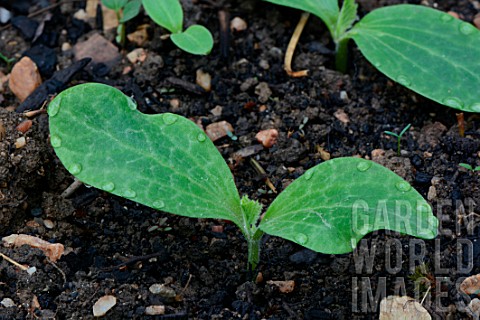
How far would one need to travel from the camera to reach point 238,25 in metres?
2.76

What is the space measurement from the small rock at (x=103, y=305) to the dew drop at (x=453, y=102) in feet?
4.38

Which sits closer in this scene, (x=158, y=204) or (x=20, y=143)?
(x=158, y=204)

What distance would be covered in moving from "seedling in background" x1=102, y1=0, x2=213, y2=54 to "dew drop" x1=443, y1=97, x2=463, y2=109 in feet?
2.88

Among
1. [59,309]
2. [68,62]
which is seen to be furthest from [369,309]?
[68,62]

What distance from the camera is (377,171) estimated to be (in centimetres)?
180

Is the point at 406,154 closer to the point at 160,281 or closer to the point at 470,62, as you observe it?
the point at 470,62

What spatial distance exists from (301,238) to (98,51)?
1362 mm

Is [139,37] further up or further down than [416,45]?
further down

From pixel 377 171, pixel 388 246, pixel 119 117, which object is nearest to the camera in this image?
pixel 377 171

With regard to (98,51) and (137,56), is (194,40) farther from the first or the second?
(98,51)

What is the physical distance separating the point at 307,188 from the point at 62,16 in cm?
152

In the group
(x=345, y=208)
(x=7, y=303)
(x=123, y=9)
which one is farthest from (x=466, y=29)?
(x=7, y=303)

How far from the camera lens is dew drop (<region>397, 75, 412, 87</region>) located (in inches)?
93.6

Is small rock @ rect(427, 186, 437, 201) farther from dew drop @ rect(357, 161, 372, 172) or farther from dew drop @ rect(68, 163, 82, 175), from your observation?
dew drop @ rect(68, 163, 82, 175)
